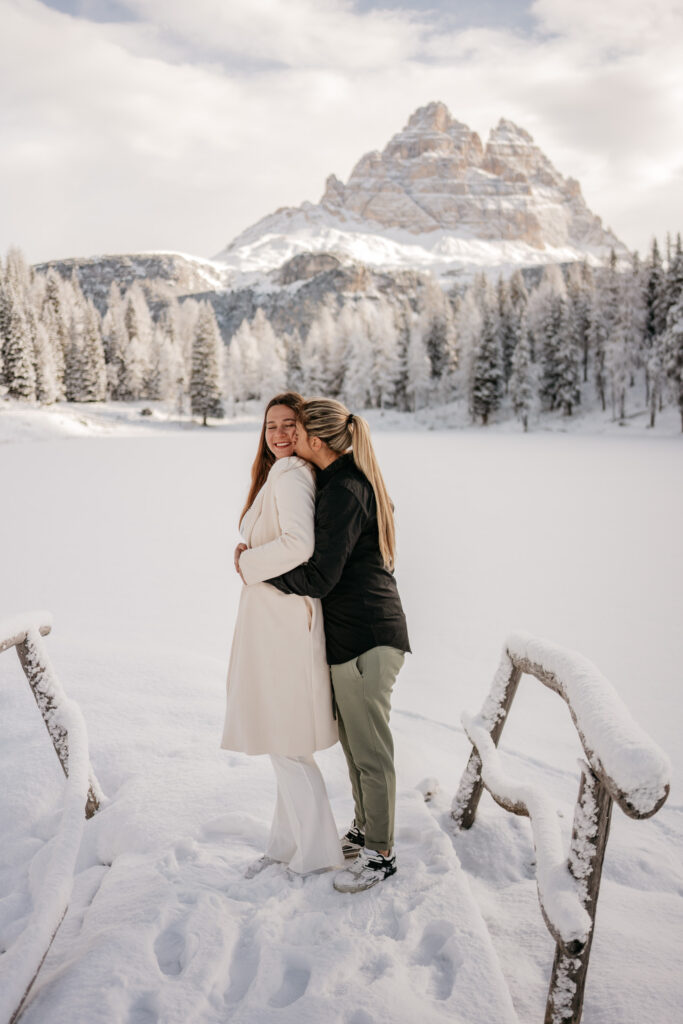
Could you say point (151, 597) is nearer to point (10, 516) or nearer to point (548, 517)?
point (10, 516)

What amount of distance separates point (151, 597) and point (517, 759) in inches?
209

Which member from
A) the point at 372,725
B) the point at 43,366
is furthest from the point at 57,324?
the point at 372,725

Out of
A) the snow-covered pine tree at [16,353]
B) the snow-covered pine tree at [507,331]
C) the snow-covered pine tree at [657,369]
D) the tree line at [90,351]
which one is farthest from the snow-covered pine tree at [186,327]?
the snow-covered pine tree at [657,369]

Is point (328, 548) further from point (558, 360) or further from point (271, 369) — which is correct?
point (271, 369)

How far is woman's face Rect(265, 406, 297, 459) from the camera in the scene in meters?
2.51

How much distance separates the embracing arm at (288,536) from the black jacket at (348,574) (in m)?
0.04

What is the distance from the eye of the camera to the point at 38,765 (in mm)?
3326

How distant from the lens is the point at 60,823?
7.00ft

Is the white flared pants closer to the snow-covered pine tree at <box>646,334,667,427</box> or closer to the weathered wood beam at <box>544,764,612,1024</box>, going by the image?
the weathered wood beam at <box>544,764,612,1024</box>

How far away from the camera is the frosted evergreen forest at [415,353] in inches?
1699

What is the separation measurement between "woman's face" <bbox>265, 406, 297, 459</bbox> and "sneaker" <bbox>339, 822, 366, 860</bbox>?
71.3 inches

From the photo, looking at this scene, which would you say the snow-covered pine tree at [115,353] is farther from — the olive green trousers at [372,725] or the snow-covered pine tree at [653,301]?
the olive green trousers at [372,725]

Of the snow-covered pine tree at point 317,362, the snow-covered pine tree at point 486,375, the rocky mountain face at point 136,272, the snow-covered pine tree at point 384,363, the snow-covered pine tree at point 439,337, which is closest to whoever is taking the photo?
the snow-covered pine tree at point 486,375

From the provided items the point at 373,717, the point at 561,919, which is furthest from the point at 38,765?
the point at 561,919
